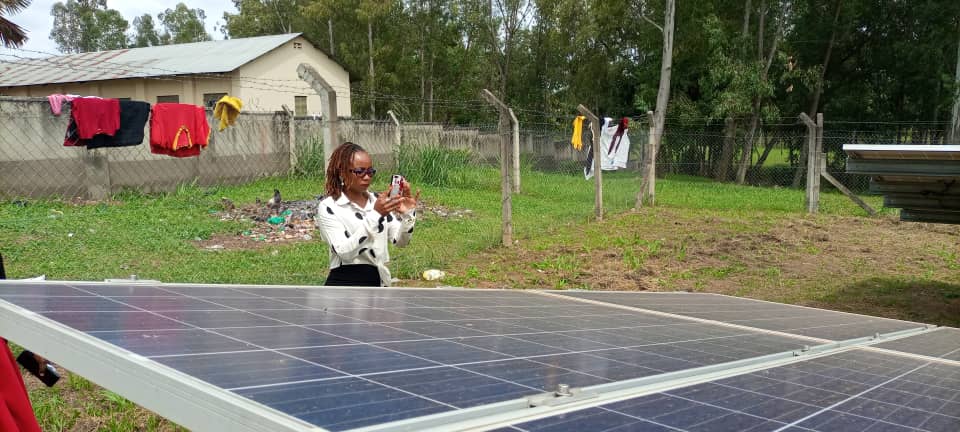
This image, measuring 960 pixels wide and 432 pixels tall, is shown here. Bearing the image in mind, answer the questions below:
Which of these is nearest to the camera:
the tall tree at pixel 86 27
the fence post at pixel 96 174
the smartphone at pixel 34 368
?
the smartphone at pixel 34 368

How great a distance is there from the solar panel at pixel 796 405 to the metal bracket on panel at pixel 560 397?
2.9 inches

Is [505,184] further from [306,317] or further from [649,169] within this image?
[306,317]

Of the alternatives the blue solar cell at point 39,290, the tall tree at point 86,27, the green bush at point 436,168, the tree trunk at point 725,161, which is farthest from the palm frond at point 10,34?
the tall tree at point 86,27

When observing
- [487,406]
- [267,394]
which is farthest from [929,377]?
[267,394]

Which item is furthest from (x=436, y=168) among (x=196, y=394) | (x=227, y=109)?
(x=196, y=394)

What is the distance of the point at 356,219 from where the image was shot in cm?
454

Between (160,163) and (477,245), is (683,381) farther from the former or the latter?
(160,163)

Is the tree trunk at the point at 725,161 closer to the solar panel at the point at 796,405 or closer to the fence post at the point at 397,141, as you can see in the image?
the fence post at the point at 397,141

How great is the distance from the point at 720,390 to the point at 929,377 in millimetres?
1239

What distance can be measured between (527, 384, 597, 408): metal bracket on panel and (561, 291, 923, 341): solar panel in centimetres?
248

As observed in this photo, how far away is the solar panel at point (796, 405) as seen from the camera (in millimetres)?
1643

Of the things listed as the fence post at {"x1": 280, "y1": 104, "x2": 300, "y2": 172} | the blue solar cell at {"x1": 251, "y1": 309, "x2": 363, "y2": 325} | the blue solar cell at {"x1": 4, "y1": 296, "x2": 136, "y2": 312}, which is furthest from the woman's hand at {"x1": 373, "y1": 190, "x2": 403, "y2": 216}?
the fence post at {"x1": 280, "y1": 104, "x2": 300, "y2": 172}

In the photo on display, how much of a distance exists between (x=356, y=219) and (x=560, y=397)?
2.96m

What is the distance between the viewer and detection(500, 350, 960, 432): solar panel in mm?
1643
